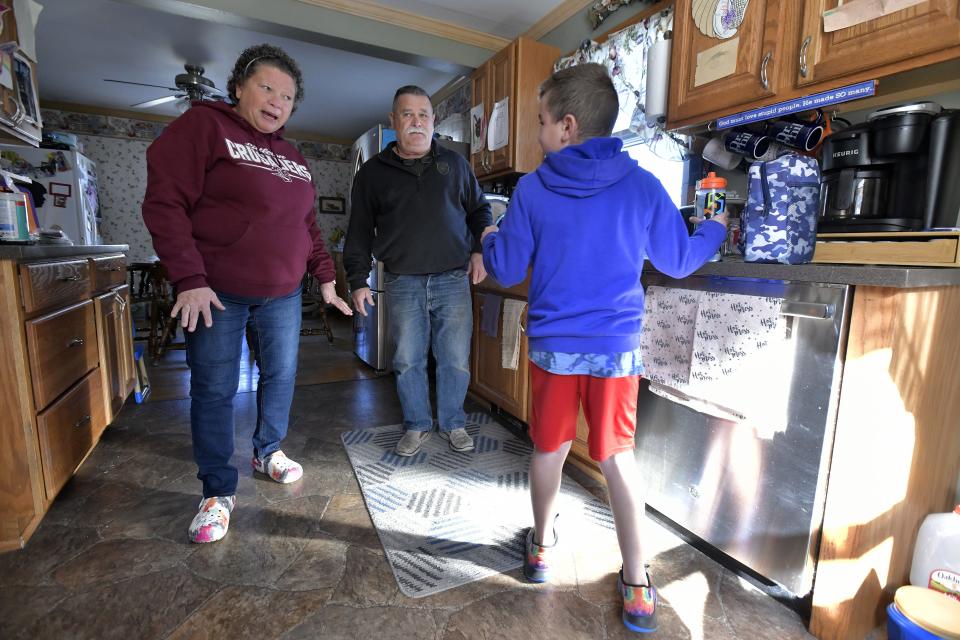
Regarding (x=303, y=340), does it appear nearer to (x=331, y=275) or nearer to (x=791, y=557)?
(x=331, y=275)

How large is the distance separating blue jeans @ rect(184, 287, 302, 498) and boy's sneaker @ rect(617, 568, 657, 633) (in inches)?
45.0

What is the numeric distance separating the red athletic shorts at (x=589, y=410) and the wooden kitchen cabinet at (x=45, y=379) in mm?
1384

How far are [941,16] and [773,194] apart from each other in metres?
0.52

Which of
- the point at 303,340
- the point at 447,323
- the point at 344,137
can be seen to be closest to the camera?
the point at 447,323

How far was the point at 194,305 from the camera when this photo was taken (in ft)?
3.93

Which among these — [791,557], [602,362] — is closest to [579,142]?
[602,362]

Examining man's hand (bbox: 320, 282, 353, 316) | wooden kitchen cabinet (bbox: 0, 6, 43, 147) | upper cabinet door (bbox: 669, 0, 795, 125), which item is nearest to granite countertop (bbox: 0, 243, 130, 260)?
wooden kitchen cabinet (bbox: 0, 6, 43, 147)

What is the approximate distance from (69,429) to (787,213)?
223 centimetres

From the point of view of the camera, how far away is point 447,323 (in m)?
1.94

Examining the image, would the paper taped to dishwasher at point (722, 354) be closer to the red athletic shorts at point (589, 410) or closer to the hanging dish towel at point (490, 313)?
the red athletic shorts at point (589, 410)

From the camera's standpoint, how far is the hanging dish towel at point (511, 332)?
2.07 m

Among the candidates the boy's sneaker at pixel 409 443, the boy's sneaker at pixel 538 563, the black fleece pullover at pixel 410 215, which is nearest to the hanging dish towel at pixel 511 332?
the black fleece pullover at pixel 410 215

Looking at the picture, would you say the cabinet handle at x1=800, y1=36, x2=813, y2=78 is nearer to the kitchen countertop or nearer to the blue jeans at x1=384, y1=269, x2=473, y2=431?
the kitchen countertop

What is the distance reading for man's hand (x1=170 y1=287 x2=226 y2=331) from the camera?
1190 mm
